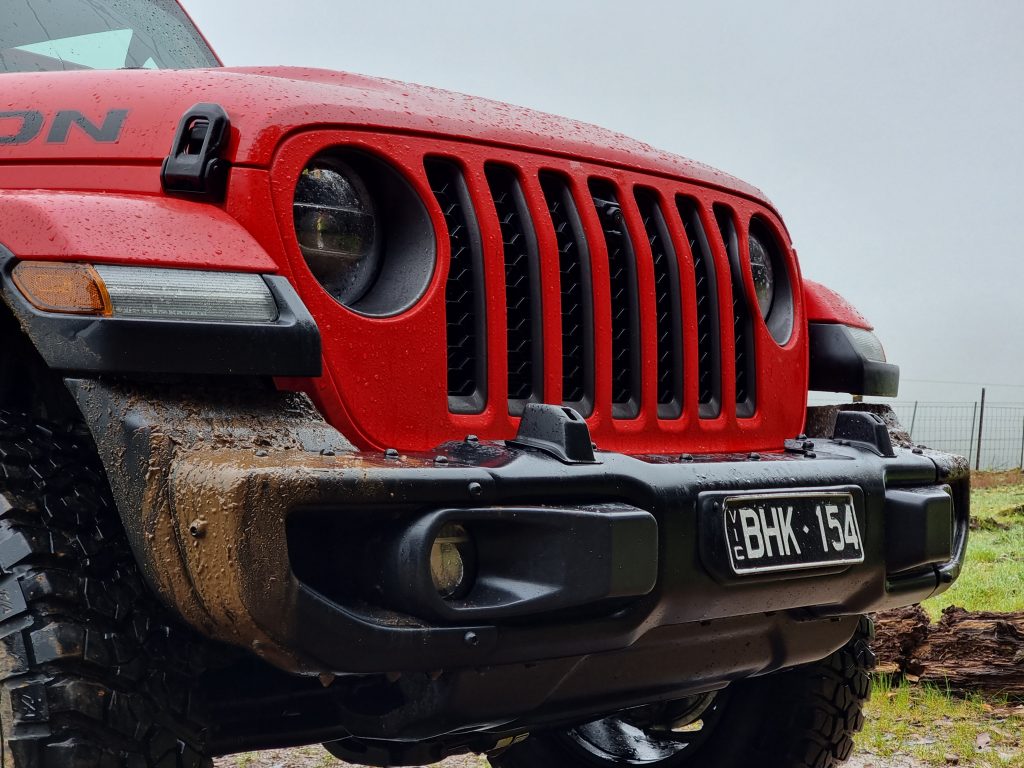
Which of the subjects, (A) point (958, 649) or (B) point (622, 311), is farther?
(A) point (958, 649)

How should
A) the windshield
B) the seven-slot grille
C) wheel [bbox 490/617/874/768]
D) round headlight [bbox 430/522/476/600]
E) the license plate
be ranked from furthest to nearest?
the windshield → wheel [bbox 490/617/874/768] → the seven-slot grille → the license plate → round headlight [bbox 430/522/476/600]

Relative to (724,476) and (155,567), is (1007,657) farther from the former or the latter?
(155,567)

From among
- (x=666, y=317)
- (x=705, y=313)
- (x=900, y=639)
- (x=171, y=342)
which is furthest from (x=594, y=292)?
Answer: (x=900, y=639)

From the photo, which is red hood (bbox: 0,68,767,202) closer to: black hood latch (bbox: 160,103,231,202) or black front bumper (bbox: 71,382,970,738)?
black hood latch (bbox: 160,103,231,202)

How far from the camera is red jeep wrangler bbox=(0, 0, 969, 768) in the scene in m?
1.93

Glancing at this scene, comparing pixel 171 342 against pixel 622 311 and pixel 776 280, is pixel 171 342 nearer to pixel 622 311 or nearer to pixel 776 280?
pixel 622 311

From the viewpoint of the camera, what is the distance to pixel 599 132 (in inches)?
112

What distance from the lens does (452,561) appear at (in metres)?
2.05

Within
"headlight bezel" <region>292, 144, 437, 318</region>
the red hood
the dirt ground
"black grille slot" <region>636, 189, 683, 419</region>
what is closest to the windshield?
the red hood

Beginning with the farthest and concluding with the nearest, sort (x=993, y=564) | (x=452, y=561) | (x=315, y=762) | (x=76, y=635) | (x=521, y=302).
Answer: (x=993, y=564), (x=315, y=762), (x=521, y=302), (x=452, y=561), (x=76, y=635)

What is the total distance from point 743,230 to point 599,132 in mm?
423

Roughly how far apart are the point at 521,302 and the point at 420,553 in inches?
26.9

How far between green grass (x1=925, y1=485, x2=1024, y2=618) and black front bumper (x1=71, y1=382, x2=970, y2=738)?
447cm

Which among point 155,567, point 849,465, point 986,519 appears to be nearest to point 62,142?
point 155,567
